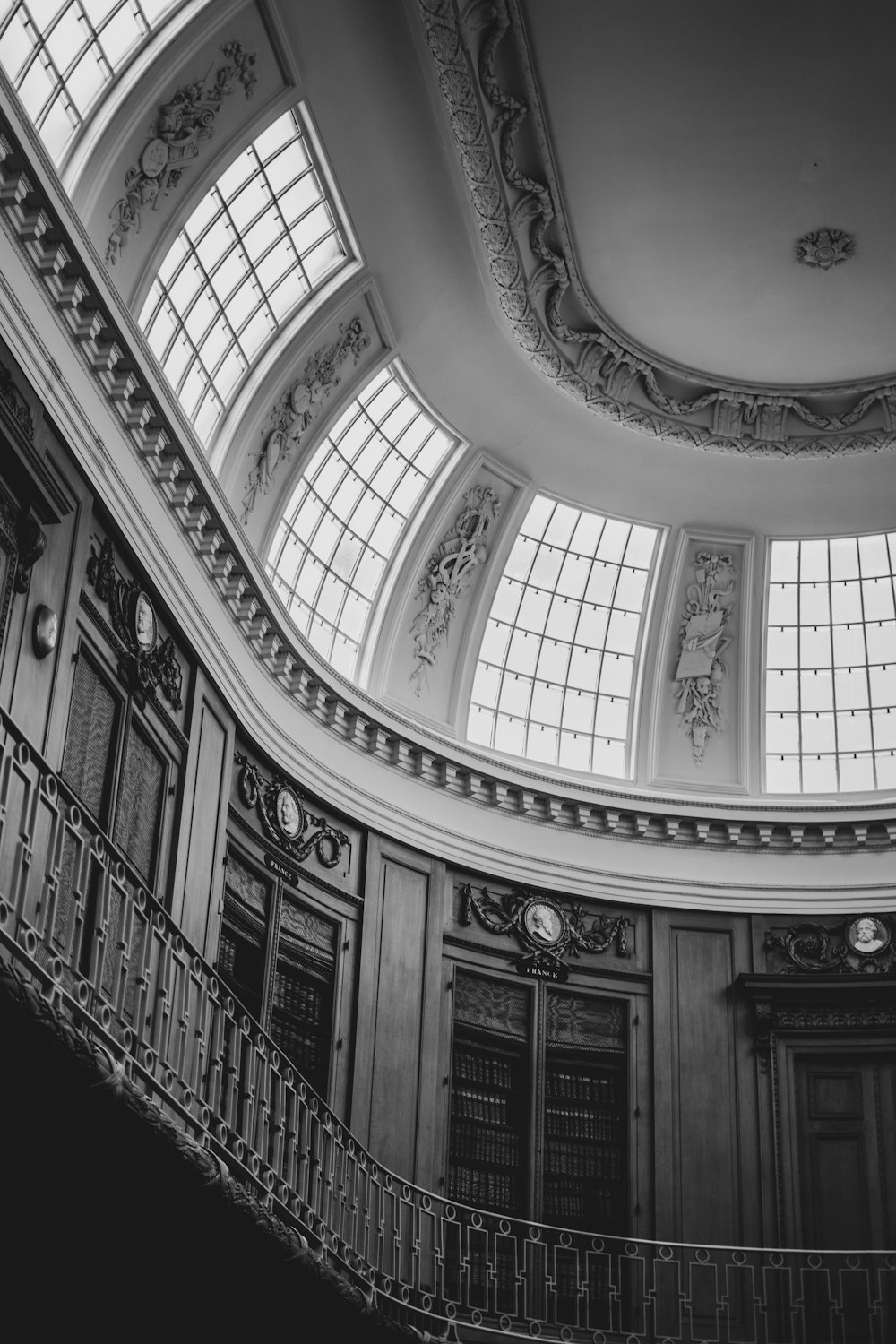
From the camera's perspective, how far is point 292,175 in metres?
14.3

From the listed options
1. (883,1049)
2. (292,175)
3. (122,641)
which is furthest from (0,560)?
(883,1049)

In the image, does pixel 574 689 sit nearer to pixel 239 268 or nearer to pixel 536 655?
pixel 536 655

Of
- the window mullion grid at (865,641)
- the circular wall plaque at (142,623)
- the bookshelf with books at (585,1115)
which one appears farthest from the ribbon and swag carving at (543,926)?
the circular wall plaque at (142,623)

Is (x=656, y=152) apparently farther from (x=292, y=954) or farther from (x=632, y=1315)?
(x=632, y=1315)

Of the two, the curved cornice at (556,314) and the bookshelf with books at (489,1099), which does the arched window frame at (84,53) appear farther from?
the bookshelf with books at (489,1099)

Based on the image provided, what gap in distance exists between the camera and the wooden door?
1673 cm

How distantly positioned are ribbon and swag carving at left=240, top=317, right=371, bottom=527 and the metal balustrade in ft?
16.7

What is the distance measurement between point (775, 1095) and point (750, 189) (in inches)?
383

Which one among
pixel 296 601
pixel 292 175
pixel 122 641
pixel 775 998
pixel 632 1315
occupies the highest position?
pixel 292 175

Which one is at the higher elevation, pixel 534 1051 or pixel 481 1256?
pixel 534 1051

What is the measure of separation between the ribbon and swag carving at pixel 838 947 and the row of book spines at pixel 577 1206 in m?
3.41

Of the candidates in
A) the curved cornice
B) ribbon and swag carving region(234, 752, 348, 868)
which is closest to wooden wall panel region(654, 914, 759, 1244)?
ribbon and swag carving region(234, 752, 348, 868)

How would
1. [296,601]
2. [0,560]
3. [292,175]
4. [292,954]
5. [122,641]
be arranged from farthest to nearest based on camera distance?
[296,601] → [292,954] → [292,175] → [122,641] → [0,560]

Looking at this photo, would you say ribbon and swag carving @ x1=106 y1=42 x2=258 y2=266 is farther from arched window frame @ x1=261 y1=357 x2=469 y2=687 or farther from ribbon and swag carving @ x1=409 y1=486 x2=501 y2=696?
ribbon and swag carving @ x1=409 y1=486 x2=501 y2=696
